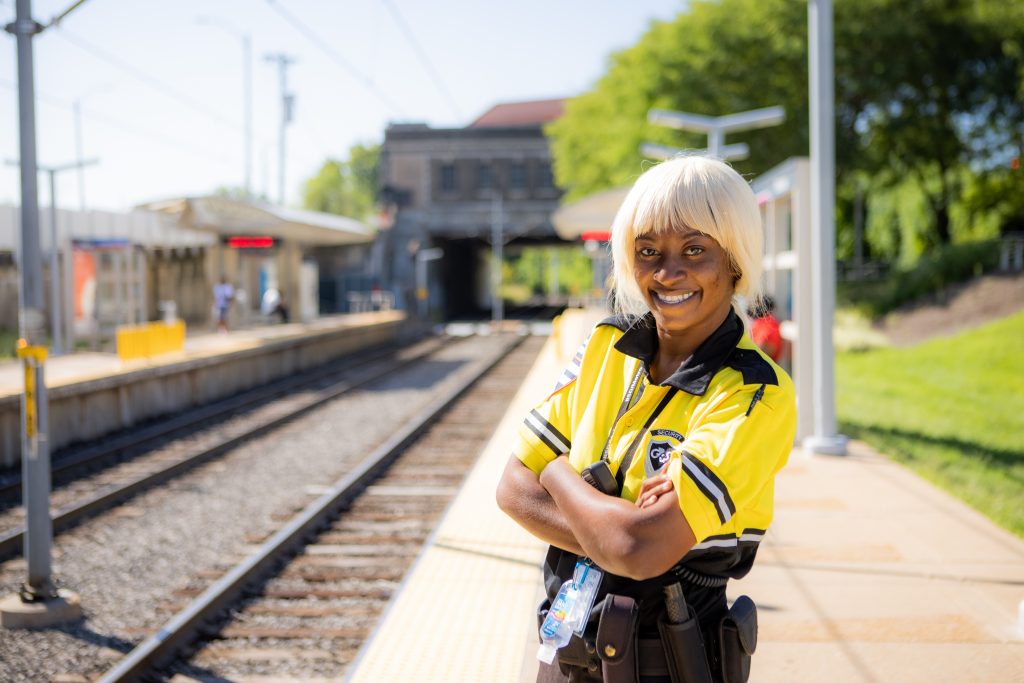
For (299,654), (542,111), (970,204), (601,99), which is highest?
(542,111)

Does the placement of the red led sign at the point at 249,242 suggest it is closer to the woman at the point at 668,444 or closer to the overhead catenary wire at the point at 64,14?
the overhead catenary wire at the point at 64,14

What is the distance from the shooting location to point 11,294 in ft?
95.2

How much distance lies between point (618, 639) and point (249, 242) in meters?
26.3

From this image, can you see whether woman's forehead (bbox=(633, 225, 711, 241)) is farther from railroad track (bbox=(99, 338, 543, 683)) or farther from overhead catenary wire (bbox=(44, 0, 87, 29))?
overhead catenary wire (bbox=(44, 0, 87, 29))

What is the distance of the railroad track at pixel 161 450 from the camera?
31.0 ft

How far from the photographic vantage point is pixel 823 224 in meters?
9.52

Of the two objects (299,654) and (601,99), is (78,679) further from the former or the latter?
(601,99)

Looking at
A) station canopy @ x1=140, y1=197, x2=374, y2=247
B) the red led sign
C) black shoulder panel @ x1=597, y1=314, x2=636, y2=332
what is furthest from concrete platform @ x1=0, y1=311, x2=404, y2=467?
black shoulder panel @ x1=597, y1=314, x2=636, y2=332

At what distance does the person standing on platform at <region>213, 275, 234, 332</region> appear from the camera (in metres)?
26.5

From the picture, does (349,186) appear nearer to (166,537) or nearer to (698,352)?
(166,537)

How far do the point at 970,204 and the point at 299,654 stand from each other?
35.1 meters

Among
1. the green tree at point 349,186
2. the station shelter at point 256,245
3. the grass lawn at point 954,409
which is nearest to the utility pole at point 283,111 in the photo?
the station shelter at point 256,245

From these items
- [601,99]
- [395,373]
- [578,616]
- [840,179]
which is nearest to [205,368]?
[395,373]

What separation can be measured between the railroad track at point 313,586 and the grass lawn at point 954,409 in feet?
15.2
